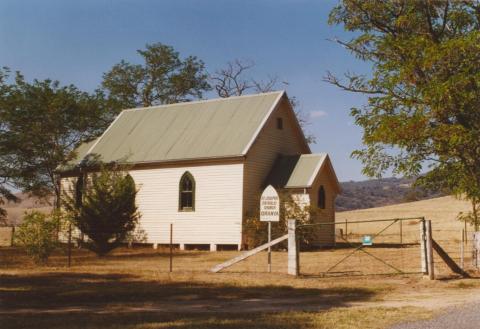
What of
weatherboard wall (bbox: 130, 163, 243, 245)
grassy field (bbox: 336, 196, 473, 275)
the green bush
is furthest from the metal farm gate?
the green bush

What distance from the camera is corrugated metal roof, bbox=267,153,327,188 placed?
30.8 meters

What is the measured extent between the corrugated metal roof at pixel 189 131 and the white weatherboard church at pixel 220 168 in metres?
0.07

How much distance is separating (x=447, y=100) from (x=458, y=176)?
3078 mm

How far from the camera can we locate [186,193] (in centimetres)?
3212

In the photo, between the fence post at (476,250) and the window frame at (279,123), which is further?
the window frame at (279,123)

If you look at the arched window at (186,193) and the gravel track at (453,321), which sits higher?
the arched window at (186,193)

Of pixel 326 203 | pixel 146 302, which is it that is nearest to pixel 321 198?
pixel 326 203

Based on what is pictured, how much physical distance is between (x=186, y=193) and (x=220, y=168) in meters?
2.69

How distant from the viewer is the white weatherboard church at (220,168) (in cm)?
3045

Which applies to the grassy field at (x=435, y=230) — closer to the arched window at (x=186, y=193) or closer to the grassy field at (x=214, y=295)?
the grassy field at (x=214, y=295)

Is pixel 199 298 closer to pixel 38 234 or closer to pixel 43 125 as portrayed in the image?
pixel 38 234

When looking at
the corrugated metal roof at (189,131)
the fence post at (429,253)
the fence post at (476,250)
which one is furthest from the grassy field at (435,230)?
the corrugated metal roof at (189,131)

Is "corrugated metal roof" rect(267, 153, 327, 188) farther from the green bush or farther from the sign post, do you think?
the green bush

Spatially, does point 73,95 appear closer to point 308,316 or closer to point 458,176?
point 458,176
